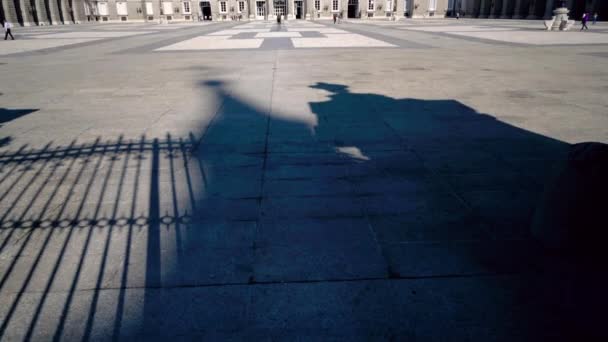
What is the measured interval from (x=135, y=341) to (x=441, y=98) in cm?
775

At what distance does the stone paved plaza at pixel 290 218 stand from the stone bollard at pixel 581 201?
197 millimetres

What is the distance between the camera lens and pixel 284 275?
2875mm

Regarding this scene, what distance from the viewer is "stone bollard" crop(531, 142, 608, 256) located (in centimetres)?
264

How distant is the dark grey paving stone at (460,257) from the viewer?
9.52 feet

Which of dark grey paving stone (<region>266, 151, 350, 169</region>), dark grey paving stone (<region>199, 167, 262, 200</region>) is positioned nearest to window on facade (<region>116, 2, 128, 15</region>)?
dark grey paving stone (<region>266, 151, 350, 169</region>)

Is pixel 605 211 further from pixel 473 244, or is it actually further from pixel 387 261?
pixel 387 261

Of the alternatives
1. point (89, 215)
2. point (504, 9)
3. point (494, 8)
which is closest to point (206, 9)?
point (494, 8)

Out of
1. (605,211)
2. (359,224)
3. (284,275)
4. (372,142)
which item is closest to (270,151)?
(372,142)

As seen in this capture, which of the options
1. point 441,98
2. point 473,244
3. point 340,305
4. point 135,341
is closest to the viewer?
point 135,341

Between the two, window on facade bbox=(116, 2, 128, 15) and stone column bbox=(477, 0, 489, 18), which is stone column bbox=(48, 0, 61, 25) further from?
stone column bbox=(477, 0, 489, 18)

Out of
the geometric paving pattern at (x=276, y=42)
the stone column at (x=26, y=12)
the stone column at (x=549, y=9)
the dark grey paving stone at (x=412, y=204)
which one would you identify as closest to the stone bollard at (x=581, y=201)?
the dark grey paving stone at (x=412, y=204)

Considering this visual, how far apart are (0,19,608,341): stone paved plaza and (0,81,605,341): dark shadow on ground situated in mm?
17

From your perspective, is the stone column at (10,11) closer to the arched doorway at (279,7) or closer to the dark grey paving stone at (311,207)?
the arched doorway at (279,7)

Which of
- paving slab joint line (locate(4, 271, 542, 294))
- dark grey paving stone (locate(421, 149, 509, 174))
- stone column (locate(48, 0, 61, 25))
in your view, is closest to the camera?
paving slab joint line (locate(4, 271, 542, 294))
